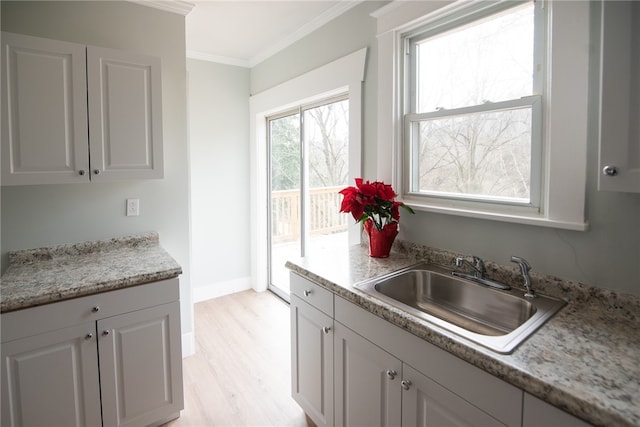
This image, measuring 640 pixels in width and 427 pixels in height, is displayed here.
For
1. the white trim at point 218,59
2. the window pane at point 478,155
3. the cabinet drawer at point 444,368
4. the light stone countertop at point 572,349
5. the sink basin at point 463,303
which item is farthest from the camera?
the white trim at point 218,59

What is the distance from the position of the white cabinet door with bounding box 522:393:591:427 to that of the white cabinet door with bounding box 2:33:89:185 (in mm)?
2181

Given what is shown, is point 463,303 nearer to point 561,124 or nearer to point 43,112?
point 561,124

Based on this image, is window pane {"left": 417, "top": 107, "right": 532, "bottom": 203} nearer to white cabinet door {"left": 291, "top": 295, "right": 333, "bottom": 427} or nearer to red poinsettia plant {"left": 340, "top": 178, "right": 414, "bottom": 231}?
red poinsettia plant {"left": 340, "top": 178, "right": 414, "bottom": 231}

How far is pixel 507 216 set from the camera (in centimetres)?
154

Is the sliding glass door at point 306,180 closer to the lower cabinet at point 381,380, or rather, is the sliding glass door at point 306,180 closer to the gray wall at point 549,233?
the gray wall at point 549,233

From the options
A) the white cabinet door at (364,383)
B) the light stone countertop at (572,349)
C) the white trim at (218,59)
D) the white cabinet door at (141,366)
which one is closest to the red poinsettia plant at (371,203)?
the light stone countertop at (572,349)

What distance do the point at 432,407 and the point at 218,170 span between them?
9.90 ft

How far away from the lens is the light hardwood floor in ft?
6.64

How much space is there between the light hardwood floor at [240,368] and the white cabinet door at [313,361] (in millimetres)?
242

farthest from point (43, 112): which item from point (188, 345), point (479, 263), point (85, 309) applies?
point (479, 263)

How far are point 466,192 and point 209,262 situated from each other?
272 centimetres

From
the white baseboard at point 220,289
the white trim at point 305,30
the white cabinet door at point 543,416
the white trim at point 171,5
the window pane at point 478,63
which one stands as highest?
the white trim at point 305,30

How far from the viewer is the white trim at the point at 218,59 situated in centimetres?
333

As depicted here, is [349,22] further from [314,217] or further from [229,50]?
[314,217]
